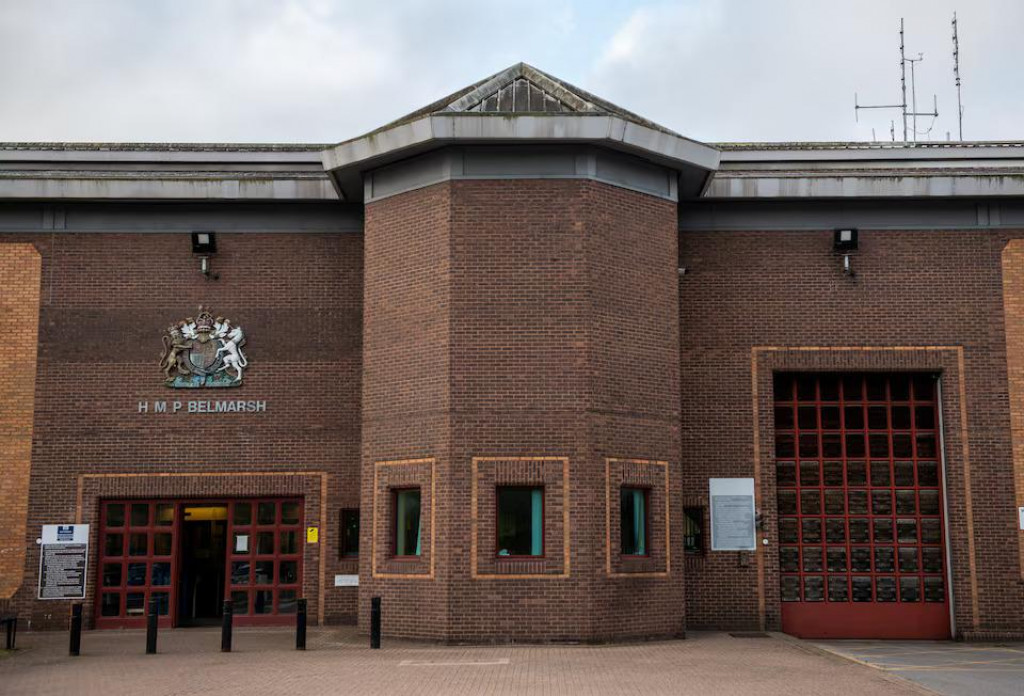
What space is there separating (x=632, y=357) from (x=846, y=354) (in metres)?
4.80

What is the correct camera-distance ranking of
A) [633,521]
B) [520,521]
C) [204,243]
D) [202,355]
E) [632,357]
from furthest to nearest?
[204,243] → [202,355] → [632,357] → [633,521] → [520,521]

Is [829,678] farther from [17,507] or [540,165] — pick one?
[17,507]

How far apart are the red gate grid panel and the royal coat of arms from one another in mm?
10469

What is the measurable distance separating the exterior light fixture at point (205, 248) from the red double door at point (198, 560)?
444 centimetres

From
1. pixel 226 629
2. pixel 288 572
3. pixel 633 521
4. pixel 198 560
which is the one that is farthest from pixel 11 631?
pixel 633 521

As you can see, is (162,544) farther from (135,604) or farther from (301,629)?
(301,629)

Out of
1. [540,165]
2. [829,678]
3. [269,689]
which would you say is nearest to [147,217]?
[540,165]

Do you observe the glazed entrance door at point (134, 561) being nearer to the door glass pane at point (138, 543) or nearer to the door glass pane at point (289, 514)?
the door glass pane at point (138, 543)

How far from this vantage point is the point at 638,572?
19.4 meters

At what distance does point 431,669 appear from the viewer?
1588cm

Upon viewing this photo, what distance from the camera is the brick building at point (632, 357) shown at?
20.7 meters

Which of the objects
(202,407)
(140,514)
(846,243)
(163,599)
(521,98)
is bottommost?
(163,599)

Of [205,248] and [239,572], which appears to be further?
[205,248]

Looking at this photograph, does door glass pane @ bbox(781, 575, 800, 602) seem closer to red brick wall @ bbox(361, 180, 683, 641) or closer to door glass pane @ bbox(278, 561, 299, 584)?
red brick wall @ bbox(361, 180, 683, 641)
